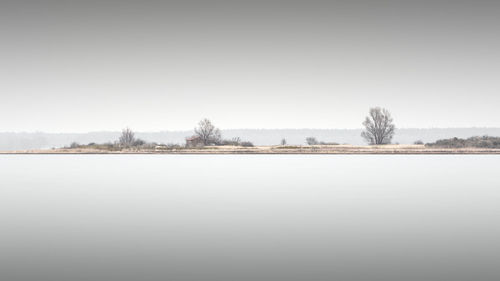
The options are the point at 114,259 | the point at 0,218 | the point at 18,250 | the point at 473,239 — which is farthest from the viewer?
the point at 0,218

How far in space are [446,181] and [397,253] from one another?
2578 cm

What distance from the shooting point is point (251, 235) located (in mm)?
16016

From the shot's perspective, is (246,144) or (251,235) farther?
(246,144)

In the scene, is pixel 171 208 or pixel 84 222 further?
pixel 171 208

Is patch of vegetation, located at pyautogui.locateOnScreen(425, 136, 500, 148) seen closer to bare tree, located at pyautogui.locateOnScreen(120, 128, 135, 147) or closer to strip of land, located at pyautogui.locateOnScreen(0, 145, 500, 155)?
strip of land, located at pyautogui.locateOnScreen(0, 145, 500, 155)

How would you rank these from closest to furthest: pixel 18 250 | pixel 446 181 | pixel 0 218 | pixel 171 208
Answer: pixel 18 250 < pixel 0 218 < pixel 171 208 < pixel 446 181

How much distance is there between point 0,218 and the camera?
19.7m

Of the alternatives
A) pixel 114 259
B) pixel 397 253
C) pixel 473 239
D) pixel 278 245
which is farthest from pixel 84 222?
pixel 473 239

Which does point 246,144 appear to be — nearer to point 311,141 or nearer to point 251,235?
point 311,141

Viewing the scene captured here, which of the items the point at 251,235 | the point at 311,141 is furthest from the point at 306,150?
the point at 251,235

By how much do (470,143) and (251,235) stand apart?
10433cm

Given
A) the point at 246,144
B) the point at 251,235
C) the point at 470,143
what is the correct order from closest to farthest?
1. the point at 251,235
2. the point at 470,143
3. the point at 246,144

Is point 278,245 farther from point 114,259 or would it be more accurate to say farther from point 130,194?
point 130,194

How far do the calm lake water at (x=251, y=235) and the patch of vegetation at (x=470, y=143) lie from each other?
82.3 metres
